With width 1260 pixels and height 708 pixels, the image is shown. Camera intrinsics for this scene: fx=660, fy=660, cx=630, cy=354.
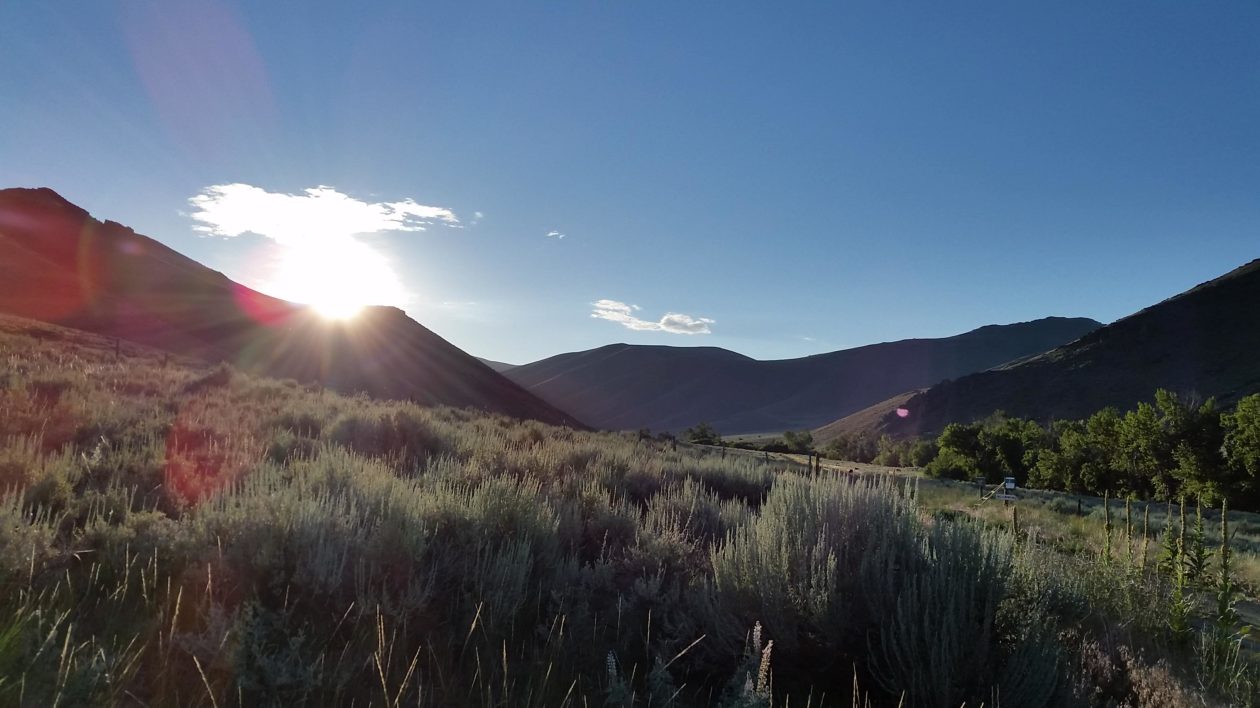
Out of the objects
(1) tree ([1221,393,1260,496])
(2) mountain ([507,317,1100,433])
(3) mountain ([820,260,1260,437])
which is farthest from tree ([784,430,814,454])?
(2) mountain ([507,317,1100,433])

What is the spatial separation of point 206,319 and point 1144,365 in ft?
267

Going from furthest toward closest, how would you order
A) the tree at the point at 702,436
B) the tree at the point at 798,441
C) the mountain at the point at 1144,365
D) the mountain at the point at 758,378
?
the mountain at the point at 758,378
the tree at the point at 798,441
the tree at the point at 702,436
the mountain at the point at 1144,365

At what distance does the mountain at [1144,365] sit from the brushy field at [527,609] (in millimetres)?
52229

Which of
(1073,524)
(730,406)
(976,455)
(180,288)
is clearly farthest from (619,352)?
(1073,524)

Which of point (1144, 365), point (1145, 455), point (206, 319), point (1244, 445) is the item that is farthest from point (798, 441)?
point (206, 319)

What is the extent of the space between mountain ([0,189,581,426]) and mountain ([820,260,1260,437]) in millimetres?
42304

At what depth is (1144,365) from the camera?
2201 inches

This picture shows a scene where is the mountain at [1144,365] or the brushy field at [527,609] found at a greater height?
the mountain at [1144,365]

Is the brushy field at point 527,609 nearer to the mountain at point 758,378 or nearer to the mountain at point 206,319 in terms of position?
the mountain at point 206,319

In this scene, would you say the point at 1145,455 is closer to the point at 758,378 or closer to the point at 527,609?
the point at 527,609

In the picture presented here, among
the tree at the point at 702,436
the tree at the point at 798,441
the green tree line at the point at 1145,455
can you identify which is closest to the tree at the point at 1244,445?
the green tree line at the point at 1145,455

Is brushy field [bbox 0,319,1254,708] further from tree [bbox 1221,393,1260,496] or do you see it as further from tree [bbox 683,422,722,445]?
tree [bbox 683,422,722,445]

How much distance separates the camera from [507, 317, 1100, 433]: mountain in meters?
145

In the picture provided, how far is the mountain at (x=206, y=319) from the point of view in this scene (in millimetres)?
47562
